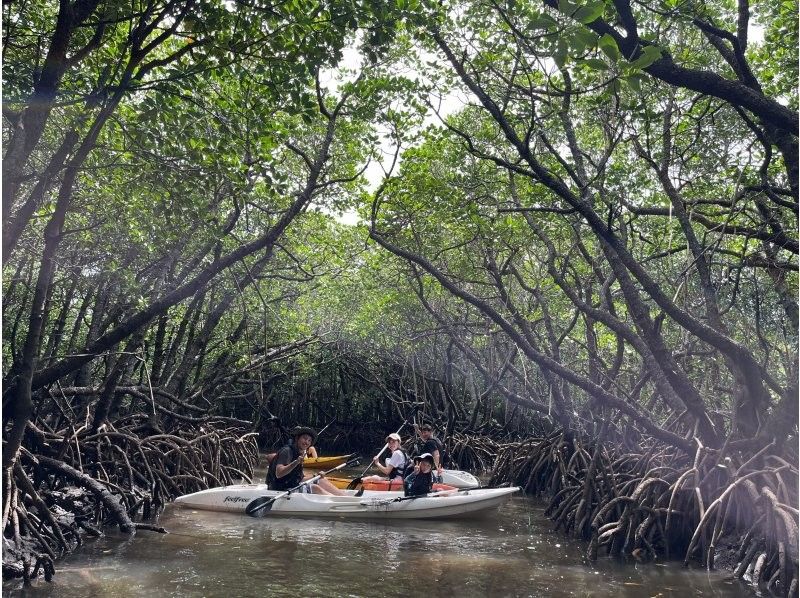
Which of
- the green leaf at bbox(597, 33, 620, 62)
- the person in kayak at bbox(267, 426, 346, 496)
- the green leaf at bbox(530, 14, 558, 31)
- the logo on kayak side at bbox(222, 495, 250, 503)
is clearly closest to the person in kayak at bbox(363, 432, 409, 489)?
the person in kayak at bbox(267, 426, 346, 496)

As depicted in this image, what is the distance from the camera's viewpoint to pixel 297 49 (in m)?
4.68

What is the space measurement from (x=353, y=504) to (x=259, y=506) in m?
1.13

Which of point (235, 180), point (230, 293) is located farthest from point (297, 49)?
point (230, 293)

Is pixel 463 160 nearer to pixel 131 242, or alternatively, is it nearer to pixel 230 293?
pixel 230 293

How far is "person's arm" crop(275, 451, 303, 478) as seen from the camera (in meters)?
8.91

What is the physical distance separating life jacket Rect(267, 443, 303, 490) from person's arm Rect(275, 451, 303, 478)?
0.9 inches

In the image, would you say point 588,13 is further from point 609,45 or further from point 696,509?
point 696,509

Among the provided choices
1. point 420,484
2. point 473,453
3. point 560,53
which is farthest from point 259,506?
point 473,453

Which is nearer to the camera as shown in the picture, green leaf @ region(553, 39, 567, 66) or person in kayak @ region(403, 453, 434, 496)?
green leaf @ region(553, 39, 567, 66)

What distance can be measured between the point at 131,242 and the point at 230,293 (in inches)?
83.7

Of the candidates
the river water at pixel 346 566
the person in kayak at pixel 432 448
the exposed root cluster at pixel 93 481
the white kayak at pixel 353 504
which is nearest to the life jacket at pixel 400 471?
the person in kayak at pixel 432 448

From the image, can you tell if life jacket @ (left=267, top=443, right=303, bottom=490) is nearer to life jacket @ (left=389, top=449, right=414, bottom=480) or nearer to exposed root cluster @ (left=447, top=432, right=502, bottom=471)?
life jacket @ (left=389, top=449, right=414, bottom=480)

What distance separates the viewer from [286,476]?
8.98m

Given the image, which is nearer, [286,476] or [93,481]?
[93,481]
